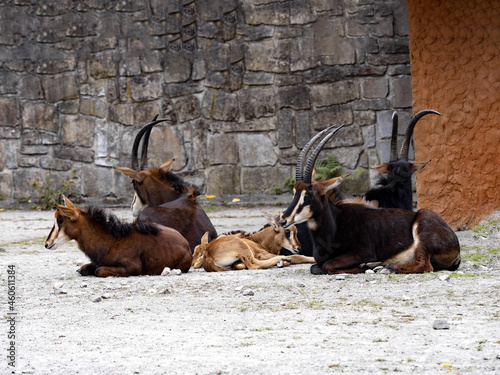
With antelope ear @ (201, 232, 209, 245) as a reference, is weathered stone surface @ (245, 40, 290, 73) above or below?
above

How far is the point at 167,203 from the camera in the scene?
8.83 meters

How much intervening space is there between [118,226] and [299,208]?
5.57 ft

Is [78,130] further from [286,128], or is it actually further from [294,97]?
[294,97]

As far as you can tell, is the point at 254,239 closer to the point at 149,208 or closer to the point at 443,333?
the point at 149,208

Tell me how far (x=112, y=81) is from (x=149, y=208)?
20.9 ft

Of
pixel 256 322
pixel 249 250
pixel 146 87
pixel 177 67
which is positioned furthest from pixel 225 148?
pixel 256 322

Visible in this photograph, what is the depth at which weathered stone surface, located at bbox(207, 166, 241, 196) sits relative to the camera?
1398 centimetres

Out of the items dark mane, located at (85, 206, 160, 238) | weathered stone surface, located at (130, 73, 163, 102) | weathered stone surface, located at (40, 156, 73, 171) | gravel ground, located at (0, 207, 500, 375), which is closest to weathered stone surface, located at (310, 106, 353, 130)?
weathered stone surface, located at (130, 73, 163, 102)

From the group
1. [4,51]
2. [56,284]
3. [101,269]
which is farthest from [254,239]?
[4,51]

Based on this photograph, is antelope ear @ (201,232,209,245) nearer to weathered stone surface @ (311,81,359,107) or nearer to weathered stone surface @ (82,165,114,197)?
weathered stone surface @ (311,81,359,107)

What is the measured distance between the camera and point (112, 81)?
46.9ft

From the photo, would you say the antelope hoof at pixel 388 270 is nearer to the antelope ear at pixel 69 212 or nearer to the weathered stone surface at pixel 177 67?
the antelope ear at pixel 69 212

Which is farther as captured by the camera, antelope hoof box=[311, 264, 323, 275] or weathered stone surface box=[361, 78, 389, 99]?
weathered stone surface box=[361, 78, 389, 99]

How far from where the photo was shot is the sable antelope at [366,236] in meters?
6.63
